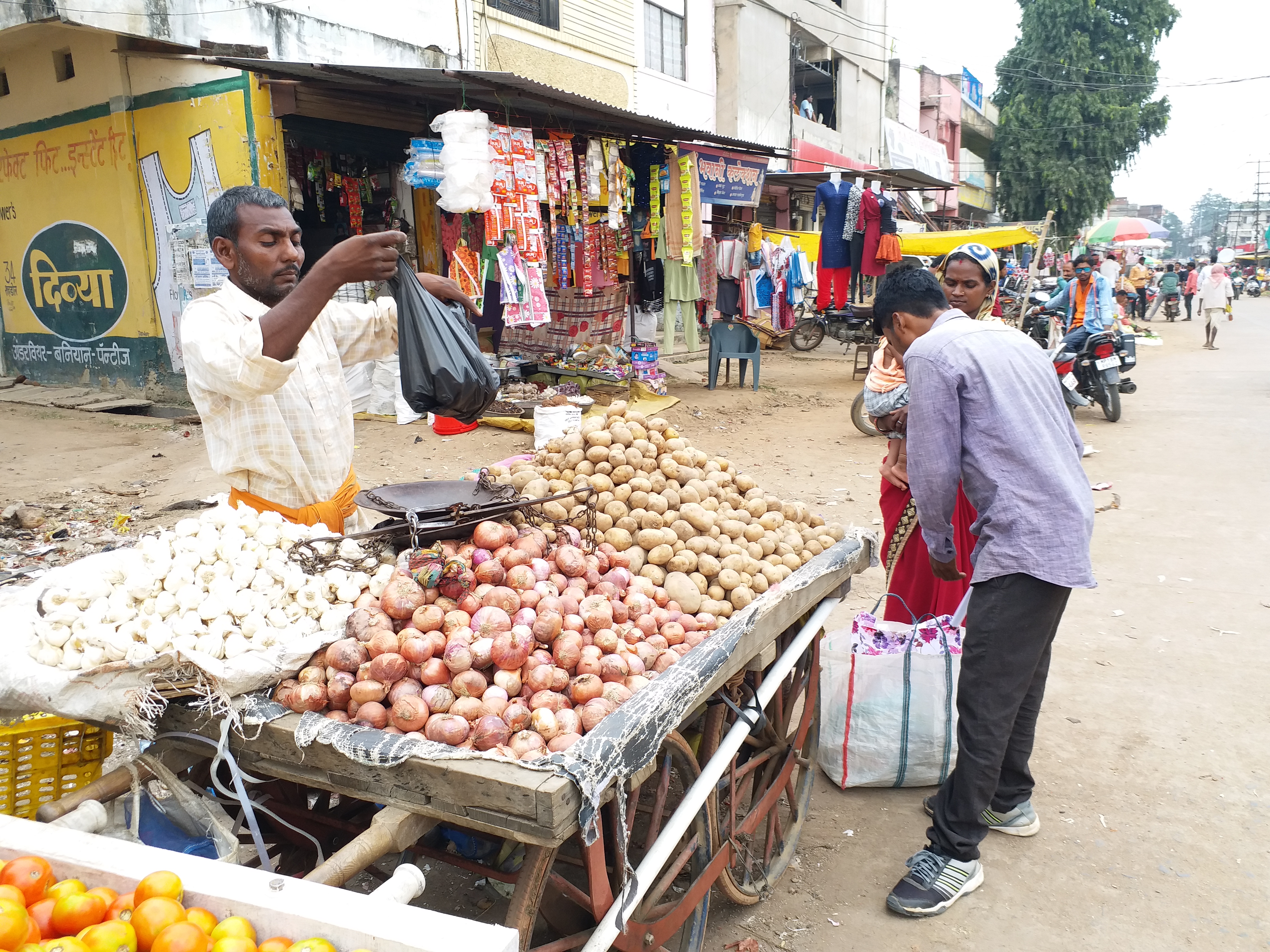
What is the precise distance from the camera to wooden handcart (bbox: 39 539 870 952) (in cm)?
150

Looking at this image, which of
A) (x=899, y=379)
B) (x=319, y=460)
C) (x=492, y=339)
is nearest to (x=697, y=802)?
(x=319, y=460)

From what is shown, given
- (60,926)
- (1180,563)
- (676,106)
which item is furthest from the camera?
(676,106)

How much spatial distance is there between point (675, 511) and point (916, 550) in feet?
4.23

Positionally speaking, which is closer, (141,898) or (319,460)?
(141,898)

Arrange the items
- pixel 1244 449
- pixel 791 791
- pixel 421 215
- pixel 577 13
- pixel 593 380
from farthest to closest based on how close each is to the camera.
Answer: pixel 577 13
pixel 593 380
pixel 421 215
pixel 1244 449
pixel 791 791

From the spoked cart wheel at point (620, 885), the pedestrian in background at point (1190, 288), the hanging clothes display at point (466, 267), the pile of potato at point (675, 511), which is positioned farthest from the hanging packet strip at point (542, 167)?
the pedestrian in background at point (1190, 288)

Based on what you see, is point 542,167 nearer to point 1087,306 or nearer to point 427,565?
point 1087,306

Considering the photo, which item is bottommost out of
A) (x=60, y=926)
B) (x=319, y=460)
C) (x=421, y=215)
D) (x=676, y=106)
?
(x=60, y=926)

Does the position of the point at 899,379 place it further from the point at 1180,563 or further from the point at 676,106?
the point at 676,106

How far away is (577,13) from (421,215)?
17.7ft

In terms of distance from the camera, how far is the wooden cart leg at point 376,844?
140 centimetres

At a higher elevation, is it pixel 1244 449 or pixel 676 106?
pixel 676 106

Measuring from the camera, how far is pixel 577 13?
12.7m

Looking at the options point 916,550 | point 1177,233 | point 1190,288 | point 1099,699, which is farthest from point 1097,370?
point 1177,233
